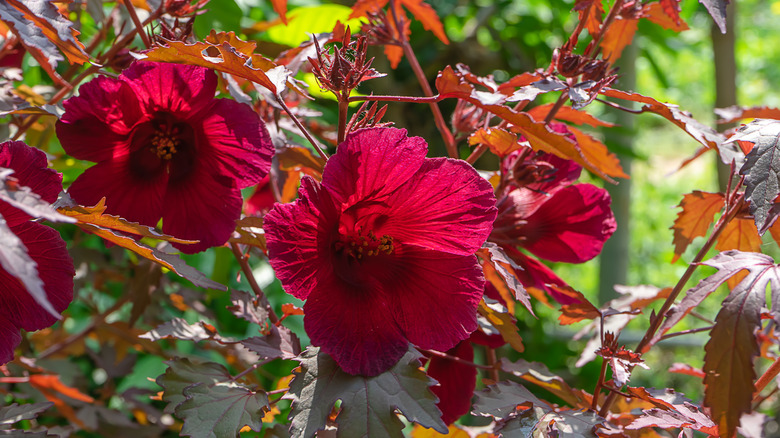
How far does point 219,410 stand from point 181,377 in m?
0.07

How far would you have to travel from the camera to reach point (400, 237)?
1.66ft

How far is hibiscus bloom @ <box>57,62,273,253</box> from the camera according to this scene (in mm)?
496

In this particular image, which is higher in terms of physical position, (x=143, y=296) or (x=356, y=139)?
(x=356, y=139)

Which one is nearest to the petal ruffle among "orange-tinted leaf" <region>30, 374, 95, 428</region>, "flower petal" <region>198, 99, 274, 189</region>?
"flower petal" <region>198, 99, 274, 189</region>

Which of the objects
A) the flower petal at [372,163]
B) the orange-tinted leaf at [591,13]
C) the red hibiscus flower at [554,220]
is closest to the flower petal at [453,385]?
the red hibiscus flower at [554,220]

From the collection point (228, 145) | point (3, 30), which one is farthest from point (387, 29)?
point (3, 30)

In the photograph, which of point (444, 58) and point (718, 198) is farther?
point (444, 58)

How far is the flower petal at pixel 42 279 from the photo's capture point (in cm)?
45

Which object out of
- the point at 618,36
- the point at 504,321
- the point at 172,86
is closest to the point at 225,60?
the point at 172,86

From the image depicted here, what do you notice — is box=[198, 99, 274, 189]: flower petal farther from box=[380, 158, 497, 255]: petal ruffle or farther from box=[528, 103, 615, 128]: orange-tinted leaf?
box=[528, 103, 615, 128]: orange-tinted leaf

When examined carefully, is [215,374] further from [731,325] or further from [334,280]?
[731,325]

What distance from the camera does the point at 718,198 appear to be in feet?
2.08

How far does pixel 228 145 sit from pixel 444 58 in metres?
1.08

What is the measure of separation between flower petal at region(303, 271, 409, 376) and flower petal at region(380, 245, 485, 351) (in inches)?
0.5
